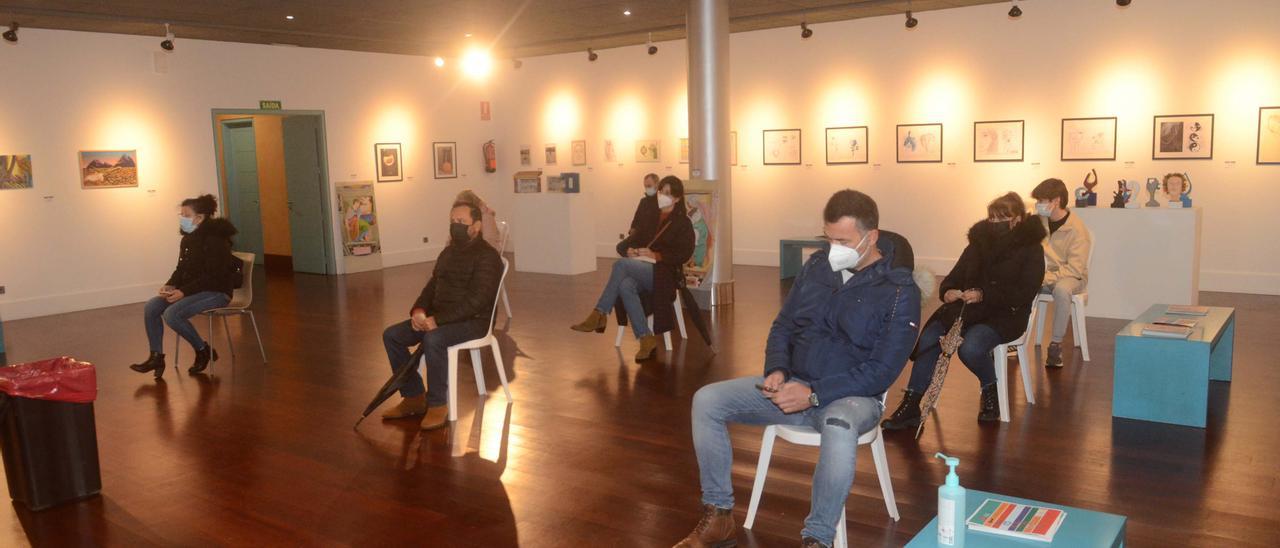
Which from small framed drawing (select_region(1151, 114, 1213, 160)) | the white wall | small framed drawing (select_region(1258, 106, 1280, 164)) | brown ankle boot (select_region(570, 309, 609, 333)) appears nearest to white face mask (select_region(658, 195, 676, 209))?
brown ankle boot (select_region(570, 309, 609, 333))

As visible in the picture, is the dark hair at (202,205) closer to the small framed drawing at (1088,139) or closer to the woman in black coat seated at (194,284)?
the woman in black coat seated at (194,284)

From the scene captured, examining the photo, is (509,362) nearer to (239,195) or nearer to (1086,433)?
(1086,433)

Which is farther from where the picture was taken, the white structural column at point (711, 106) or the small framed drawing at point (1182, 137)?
the small framed drawing at point (1182, 137)

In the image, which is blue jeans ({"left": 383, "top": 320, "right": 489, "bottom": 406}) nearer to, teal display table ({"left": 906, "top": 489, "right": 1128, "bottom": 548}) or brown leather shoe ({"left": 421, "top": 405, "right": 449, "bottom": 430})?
brown leather shoe ({"left": 421, "top": 405, "right": 449, "bottom": 430})

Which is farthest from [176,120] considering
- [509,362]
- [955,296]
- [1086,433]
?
[1086,433]

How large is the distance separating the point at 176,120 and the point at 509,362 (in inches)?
297

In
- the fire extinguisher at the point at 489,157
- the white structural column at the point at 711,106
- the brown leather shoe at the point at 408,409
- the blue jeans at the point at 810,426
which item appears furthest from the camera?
the fire extinguisher at the point at 489,157

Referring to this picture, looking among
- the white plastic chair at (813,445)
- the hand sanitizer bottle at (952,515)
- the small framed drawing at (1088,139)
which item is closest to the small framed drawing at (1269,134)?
the small framed drawing at (1088,139)

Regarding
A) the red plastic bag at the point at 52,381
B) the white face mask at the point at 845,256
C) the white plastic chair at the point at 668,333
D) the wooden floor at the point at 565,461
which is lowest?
the wooden floor at the point at 565,461

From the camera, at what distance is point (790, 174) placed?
1349 cm

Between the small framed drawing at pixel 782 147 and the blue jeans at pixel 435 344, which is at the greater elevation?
the small framed drawing at pixel 782 147

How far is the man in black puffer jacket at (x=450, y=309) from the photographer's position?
5.85 metres

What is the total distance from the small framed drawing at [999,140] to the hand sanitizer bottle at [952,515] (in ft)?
32.0

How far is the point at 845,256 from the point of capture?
3928mm
